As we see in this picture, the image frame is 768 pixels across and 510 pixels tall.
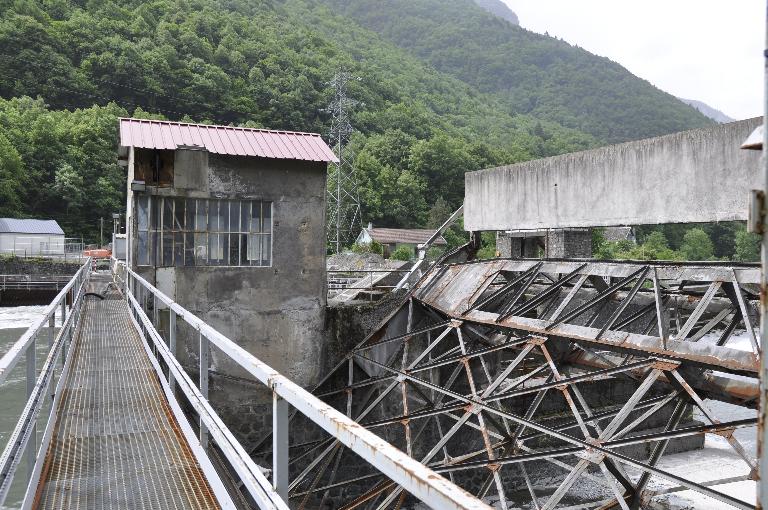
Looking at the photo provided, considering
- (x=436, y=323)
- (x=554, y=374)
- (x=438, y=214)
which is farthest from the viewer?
(x=438, y=214)

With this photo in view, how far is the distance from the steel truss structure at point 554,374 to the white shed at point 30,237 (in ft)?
144

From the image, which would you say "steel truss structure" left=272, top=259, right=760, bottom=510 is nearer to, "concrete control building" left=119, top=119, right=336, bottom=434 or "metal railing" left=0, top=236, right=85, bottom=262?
"concrete control building" left=119, top=119, right=336, bottom=434

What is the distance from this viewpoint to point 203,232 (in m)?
12.9

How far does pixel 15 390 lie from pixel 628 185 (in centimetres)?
2103

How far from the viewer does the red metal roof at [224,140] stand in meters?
12.7

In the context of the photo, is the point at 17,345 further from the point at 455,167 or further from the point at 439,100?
the point at 439,100

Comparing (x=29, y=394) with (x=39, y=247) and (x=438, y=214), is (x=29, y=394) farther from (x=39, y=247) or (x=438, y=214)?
(x=438, y=214)

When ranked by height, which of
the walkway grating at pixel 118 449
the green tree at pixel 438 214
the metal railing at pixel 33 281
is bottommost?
the metal railing at pixel 33 281

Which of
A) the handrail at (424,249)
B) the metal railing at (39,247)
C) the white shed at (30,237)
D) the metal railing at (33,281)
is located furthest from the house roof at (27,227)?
the handrail at (424,249)

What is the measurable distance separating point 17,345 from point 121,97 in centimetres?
8440

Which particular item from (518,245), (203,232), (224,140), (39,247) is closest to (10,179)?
(39,247)

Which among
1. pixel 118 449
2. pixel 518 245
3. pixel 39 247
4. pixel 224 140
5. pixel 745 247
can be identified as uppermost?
pixel 224 140

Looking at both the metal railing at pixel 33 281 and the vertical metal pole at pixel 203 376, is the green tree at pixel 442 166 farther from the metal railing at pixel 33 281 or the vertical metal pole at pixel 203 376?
the vertical metal pole at pixel 203 376

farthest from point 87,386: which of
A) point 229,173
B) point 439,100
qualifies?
point 439,100
